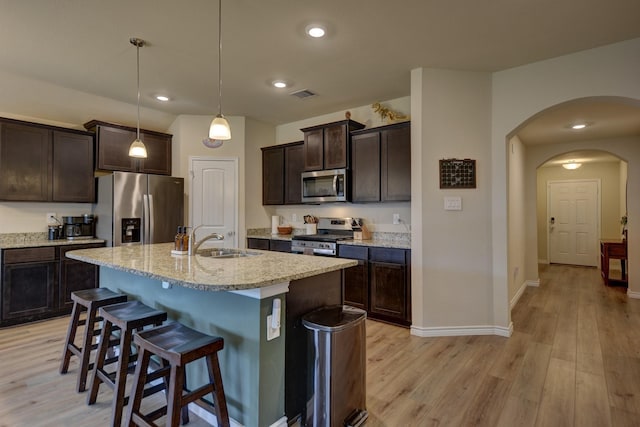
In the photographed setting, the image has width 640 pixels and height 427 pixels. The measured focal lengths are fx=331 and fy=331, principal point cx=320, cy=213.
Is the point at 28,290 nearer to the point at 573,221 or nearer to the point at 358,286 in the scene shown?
the point at 358,286

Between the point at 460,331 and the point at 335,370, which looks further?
the point at 460,331

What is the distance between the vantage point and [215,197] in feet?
16.0

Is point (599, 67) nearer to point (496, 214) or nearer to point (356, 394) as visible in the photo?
point (496, 214)

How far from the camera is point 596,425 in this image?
1.91 meters

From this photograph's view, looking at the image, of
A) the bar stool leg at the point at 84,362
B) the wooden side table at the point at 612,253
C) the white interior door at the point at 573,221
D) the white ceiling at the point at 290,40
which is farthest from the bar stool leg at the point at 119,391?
the white interior door at the point at 573,221

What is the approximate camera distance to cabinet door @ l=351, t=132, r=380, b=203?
3.89 meters

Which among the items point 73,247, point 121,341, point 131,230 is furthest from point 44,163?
point 121,341

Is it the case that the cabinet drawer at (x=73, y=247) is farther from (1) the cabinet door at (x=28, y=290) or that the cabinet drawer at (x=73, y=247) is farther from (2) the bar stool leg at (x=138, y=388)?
(2) the bar stool leg at (x=138, y=388)

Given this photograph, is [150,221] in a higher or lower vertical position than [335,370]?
higher

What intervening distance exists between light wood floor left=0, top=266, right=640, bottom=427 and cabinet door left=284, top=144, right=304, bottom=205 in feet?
7.15

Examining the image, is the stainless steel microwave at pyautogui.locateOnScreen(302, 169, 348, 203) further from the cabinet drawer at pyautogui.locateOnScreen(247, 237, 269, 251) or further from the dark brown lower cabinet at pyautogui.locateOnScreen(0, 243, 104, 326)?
the dark brown lower cabinet at pyautogui.locateOnScreen(0, 243, 104, 326)

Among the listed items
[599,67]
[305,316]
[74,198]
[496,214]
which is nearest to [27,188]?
[74,198]

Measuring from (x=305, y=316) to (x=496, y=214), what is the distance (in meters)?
2.34

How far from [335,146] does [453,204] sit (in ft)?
5.34
